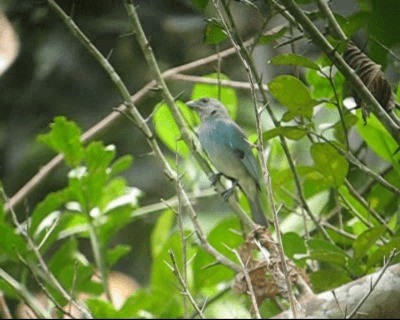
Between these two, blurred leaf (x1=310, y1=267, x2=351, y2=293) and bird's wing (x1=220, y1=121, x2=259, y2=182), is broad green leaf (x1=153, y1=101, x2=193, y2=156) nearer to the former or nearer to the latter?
bird's wing (x1=220, y1=121, x2=259, y2=182)

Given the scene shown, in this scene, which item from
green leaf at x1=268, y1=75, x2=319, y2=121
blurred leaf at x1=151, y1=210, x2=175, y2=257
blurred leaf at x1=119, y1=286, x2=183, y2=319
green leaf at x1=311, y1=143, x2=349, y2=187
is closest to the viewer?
green leaf at x1=268, y1=75, x2=319, y2=121

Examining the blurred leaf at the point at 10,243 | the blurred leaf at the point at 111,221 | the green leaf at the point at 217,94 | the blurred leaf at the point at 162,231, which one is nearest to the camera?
the blurred leaf at the point at 10,243

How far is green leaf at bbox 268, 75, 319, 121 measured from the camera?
68.1 inches

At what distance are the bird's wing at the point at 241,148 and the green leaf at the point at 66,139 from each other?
54 centimetres

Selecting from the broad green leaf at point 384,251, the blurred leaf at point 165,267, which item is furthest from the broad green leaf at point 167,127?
the broad green leaf at point 384,251

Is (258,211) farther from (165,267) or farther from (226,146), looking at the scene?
(226,146)

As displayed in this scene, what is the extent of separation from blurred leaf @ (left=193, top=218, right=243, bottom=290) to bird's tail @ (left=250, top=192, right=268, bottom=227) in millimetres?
53

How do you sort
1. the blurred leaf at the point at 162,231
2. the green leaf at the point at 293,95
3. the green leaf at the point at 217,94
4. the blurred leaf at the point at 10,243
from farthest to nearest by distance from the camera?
the blurred leaf at the point at 162,231
the green leaf at the point at 217,94
the blurred leaf at the point at 10,243
the green leaf at the point at 293,95

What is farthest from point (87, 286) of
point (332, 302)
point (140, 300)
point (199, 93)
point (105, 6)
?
point (332, 302)

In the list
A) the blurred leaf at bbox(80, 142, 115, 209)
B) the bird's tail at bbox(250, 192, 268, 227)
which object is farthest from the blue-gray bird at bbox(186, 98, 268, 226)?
the blurred leaf at bbox(80, 142, 115, 209)

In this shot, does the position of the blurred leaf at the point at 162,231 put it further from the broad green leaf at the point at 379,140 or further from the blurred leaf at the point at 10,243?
the broad green leaf at the point at 379,140

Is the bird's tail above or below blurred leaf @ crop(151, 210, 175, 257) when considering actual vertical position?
above

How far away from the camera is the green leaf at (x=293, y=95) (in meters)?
1.73

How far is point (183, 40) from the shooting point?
284 centimetres
